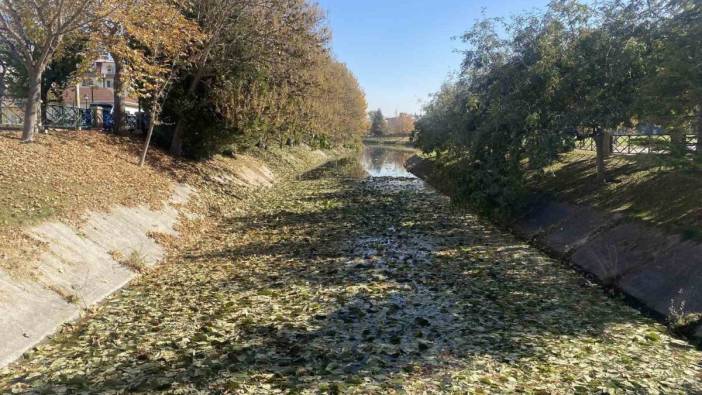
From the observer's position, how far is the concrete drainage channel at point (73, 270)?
35.3 ft

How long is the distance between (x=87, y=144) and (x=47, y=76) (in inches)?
535

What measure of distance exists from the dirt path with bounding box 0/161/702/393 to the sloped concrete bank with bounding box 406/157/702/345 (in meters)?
0.77

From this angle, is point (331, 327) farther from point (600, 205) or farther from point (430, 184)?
point (430, 184)

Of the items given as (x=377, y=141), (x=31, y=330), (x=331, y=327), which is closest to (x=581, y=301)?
(x=331, y=327)

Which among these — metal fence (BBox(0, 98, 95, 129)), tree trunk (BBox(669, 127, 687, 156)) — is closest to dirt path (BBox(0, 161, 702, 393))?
tree trunk (BBox(669, 127, 687, 156))

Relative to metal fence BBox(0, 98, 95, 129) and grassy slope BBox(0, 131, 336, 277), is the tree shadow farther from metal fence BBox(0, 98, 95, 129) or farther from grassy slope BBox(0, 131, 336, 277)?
metal fence BBox(0, 98, 95, 129)

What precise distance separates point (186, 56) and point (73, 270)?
20419 millimetres

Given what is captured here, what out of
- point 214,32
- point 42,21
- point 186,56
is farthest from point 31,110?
point 214,32

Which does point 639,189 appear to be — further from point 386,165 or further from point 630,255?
point 386,165

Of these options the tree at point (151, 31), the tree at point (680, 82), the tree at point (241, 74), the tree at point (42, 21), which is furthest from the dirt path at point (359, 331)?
the tree at point (241, 74)

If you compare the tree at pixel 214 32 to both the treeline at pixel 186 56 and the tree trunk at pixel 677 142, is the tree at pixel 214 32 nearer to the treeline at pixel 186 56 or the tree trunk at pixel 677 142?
the treeline at pixel 186 56

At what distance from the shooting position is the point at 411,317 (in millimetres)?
12586

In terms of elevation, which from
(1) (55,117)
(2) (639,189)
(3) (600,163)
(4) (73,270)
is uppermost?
(1) (55,117)

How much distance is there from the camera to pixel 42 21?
863 inches
